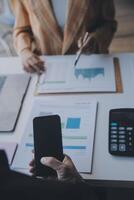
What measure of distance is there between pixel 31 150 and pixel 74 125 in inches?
5.5

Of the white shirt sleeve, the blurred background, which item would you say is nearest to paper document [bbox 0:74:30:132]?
the white shirt sleeve

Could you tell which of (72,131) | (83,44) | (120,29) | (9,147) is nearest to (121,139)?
(72,131)

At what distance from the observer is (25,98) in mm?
1025

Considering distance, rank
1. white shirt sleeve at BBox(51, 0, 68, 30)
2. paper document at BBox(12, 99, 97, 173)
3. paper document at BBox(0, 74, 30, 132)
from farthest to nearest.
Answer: white shirt sleeve at BBox(51, 0, 68, 30) < paper document at BBox(0, 74, 30, 132) < paper document at BBox(12, 99, 97, 173)

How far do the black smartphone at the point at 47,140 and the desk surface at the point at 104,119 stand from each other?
10 centimetres

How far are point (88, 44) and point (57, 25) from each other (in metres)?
0.16

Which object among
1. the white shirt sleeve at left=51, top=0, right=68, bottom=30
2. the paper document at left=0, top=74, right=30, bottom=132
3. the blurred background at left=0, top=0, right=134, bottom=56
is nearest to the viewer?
the paper document at left=0, top=74, right=30, bottom=132

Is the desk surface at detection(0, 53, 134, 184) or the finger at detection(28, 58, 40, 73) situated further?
the finger at detection(28, 58, 40, 73)

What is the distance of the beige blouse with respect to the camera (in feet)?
4.08

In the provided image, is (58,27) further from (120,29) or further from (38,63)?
(120,29)

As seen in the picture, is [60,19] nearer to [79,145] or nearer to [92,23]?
[92,23]

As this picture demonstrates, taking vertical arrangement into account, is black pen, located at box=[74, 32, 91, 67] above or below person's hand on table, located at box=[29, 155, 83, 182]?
below

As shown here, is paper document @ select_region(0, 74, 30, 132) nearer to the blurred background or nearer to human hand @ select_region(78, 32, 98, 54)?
human hand @ select_region(78, 32, 98, 54)

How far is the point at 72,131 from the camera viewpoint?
0.86 metres
